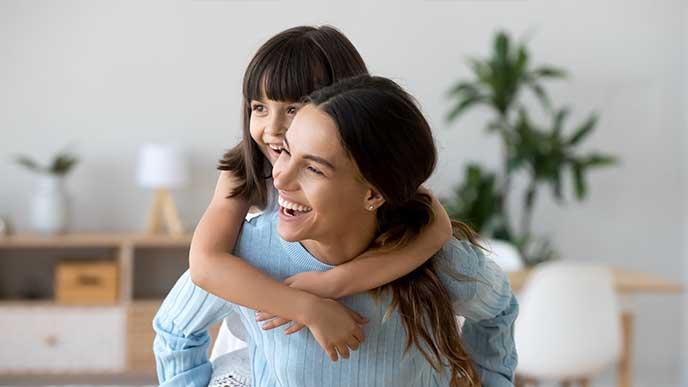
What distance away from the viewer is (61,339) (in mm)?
4879

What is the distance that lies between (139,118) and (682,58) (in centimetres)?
296

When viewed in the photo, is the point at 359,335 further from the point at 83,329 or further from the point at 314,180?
the point at 83,329

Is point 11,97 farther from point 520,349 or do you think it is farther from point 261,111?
point 261,111

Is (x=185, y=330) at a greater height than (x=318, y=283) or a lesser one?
lesser

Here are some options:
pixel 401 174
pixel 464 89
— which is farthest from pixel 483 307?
pixel 464 89

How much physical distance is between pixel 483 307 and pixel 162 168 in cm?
370

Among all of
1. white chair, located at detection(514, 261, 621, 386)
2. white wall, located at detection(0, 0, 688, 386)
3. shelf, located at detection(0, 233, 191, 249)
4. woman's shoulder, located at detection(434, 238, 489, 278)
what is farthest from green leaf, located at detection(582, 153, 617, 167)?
woman's shoulder, located at detection(434, 238, 489, 278)

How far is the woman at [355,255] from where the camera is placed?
1.17 m

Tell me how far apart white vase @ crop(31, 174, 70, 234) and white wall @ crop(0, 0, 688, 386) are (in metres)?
0.29

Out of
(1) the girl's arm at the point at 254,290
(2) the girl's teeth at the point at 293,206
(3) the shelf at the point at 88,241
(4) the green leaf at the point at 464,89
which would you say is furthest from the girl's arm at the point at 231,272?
(4) the green leaf at the point at 464,89

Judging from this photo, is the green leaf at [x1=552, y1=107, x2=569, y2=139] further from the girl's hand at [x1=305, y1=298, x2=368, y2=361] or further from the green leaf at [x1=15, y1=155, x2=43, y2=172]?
the girl's hand at [x1=305, y1=298, x2=368, y2=361]

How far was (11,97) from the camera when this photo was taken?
5.23 metres

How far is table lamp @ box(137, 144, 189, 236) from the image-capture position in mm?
4973

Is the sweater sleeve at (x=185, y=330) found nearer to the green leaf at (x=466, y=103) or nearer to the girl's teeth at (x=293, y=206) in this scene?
the girl's teeth at (x=293, y=206)
